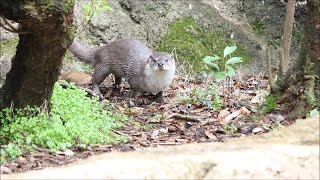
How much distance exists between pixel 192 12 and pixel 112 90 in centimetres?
210

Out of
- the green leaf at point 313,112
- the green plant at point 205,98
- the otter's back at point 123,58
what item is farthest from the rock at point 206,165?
the otter's back at point 123,58

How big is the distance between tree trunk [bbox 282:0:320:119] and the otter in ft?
8.74

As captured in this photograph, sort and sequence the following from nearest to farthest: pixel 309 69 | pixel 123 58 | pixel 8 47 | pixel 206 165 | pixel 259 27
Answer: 1. pixel 206 165
2. pixel 309 69
3. pixel 8 47
4. pixel 123 58
5. pixel 259 27

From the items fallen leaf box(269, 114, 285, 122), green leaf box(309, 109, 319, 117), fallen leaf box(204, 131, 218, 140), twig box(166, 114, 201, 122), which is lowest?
fallen leaf box(204, 131, 218, 140)

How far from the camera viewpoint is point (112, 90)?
8664mm

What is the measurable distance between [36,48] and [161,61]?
10.6 ft

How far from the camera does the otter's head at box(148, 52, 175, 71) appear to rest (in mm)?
8062

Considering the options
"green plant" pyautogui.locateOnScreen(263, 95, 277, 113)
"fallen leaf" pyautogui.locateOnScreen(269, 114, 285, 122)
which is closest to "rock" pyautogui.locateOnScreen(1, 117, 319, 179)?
"fallen leaf" pyautogui.locateOnScreen(269, 114, 285, 122)

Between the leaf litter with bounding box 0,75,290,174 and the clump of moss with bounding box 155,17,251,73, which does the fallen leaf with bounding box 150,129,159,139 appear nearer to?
the leaf litter with bounding box 0,75,290,174

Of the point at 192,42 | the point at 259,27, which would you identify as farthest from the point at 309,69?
the point at 259,27

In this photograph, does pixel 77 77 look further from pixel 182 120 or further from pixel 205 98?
pixel 182 120

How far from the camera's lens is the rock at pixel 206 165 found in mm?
2916

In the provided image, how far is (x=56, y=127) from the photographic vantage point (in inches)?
201

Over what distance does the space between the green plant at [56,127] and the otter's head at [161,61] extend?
2.16 m
